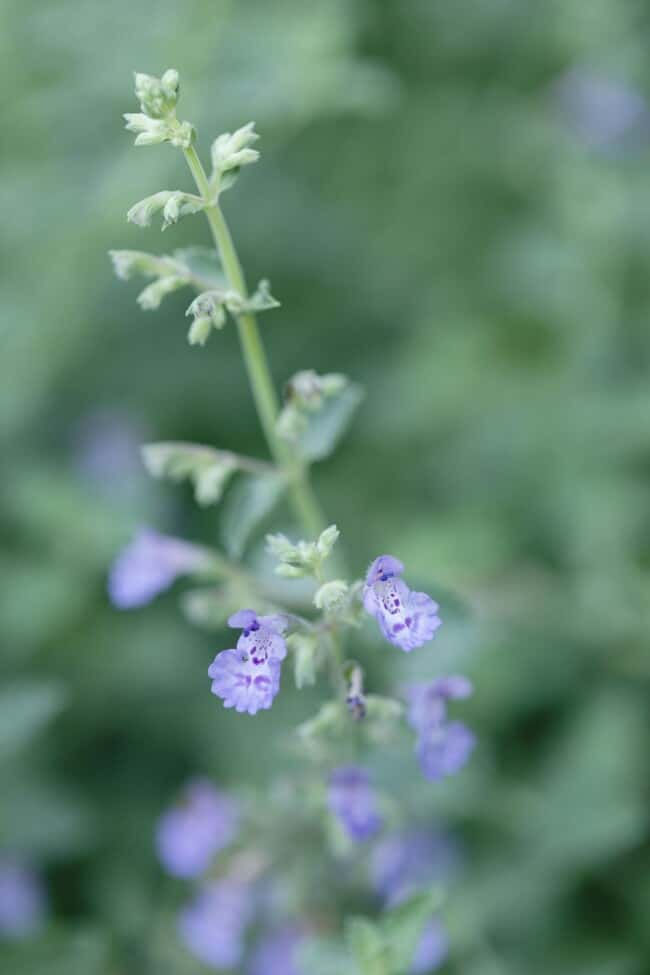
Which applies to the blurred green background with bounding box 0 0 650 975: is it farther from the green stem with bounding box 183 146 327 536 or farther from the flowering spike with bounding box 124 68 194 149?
the flowering spike with bounding box 124 68 194 149

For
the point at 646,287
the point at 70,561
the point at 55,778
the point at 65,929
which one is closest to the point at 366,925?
the point at 65,929

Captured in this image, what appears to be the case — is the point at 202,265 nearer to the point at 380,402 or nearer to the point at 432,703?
the point at 432,703

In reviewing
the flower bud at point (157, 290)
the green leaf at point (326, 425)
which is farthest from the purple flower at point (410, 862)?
the flower bud at point (157, 290)

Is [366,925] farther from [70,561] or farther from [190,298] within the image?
[190,298]

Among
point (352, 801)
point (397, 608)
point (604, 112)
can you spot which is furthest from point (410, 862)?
point (604, 112)

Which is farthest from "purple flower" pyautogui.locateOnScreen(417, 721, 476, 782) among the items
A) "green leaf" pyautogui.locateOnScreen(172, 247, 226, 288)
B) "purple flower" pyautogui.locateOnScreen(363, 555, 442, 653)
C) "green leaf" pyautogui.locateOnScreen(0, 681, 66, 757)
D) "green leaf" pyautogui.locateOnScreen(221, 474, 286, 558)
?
"green leaf" pyautogui.locateOnScreen(172, 247, 226, 288)
